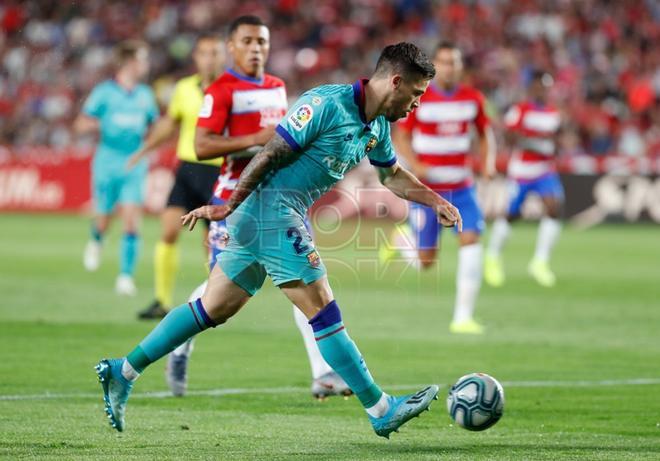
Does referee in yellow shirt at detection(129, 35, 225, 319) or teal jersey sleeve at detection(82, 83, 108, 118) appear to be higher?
teal jersey sleeve at detection(82, 83, 108, 118)

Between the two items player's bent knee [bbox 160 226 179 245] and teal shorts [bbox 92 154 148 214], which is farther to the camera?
teal shorts [bbox 92 154 148 214]

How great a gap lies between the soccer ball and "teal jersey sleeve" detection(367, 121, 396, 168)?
1.36m

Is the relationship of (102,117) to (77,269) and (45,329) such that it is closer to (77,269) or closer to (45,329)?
(77,269)

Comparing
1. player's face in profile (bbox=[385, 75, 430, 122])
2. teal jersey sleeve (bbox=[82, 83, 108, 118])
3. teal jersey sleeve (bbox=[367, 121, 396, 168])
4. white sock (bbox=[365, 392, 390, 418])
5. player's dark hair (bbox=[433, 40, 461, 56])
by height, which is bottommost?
white sock (bbox=[365, 392, 390, 418])

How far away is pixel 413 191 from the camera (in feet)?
23.2

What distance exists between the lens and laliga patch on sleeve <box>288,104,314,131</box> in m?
6.25

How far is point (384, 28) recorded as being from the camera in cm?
3256

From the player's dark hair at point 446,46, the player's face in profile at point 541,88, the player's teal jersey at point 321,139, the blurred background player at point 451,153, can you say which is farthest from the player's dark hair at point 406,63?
the player's face in profile at point 541,88

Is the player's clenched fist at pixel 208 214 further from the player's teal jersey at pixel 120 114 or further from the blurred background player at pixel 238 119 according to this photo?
the player's teal jersey at pixel 120 114

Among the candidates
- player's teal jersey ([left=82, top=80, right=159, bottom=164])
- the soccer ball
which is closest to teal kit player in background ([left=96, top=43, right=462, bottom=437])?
the soccer ball

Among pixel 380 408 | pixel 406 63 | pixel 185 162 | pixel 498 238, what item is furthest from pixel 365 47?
pixel 380 408

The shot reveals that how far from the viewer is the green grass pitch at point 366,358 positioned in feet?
21.2

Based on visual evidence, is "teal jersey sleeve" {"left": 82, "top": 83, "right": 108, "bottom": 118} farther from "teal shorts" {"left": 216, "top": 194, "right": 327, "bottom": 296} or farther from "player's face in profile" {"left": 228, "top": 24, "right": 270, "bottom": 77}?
"teal shorts" {"left": 216, "top": 194, "right": 327, "bottom": 296}

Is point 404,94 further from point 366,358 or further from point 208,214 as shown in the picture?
point 366,358
